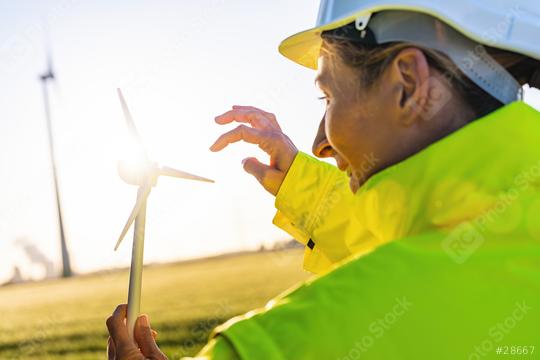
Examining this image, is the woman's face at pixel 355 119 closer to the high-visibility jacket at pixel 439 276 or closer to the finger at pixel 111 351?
the high-visibility jacket at pixel 439 276

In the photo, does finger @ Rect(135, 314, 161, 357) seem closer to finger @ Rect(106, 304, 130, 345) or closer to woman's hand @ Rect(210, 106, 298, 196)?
finger @ Rect(106, 304, 130, 345)

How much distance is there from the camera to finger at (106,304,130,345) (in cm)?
370

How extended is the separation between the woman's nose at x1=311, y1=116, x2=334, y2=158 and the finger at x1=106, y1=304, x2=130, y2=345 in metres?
1.14

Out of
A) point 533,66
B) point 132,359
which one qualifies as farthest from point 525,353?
point 132,359

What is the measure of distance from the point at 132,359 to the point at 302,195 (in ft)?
6.95

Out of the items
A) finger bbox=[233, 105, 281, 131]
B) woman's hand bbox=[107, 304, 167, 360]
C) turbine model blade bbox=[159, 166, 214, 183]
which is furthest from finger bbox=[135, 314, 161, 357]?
turbine model blade bbox=[159, 166, 214, 183]

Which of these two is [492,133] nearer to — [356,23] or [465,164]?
[465,164]

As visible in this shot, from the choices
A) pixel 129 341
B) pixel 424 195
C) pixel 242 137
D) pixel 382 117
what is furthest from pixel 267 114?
pixel 424 195

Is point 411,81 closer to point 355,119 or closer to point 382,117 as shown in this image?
point 382,117

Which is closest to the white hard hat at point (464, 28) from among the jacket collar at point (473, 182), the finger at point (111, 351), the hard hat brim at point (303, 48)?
the jacket collar at point (473, 182)

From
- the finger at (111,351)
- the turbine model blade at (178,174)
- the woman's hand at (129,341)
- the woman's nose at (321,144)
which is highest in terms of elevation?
the woman's nose at (321,144)

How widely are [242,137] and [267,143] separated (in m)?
0.20

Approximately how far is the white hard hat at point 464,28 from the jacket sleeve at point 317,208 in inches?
80.4

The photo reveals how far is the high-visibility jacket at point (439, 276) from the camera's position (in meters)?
2.40
